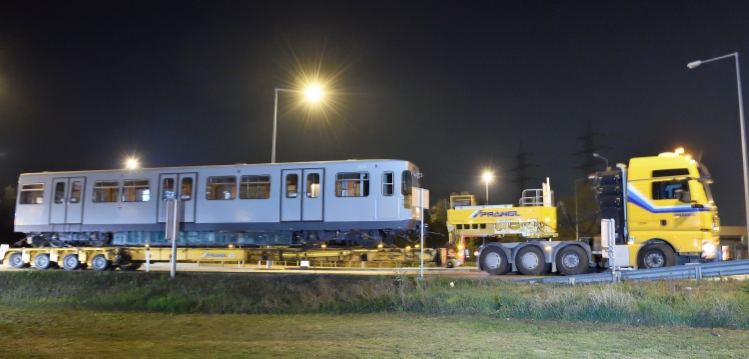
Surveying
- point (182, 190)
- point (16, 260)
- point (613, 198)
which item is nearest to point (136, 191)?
point (182, 190)

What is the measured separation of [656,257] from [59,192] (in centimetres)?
2083

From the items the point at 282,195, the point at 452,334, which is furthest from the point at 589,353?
the point at 282,195

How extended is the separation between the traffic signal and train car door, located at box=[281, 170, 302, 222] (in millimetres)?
9514

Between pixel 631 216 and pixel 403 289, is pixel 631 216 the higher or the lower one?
the higher one

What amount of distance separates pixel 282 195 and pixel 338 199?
78.6 inches

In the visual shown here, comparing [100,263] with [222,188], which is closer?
[222,188]

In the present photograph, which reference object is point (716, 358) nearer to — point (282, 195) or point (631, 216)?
point (631, 216)

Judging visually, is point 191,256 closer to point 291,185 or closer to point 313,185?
point 291,185

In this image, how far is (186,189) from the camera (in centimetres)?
2083

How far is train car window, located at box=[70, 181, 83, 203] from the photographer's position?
22.1 m

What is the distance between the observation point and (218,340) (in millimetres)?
8984

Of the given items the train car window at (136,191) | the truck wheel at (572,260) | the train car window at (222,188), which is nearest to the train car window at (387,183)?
the train car window at (222,188)

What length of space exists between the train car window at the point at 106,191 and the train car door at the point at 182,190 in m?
1.95

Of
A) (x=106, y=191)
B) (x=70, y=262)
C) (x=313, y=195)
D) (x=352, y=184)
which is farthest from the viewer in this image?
(x=106, y=191)
